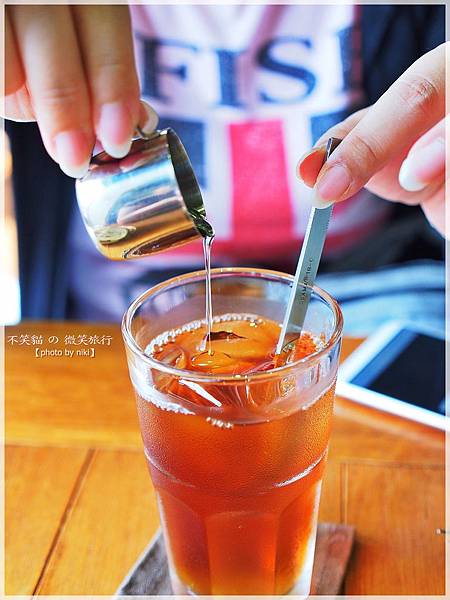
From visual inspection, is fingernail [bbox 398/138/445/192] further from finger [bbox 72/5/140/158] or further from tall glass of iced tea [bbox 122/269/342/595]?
finger [bbox 72/5/140/158]

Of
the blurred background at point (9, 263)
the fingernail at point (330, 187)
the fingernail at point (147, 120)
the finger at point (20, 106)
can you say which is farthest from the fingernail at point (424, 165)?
the blurred background at point (9, 263)

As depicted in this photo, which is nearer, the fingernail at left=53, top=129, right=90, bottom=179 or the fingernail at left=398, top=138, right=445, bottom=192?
the fingernail at left=53, top=129, right=90, bottom=179

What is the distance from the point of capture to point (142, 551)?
0.69 m

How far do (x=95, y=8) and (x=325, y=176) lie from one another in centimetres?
25

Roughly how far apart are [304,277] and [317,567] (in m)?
0.28

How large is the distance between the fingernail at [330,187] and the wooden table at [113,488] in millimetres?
328

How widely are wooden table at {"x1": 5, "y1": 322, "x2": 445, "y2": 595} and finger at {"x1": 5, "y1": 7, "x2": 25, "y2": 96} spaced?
0.38m

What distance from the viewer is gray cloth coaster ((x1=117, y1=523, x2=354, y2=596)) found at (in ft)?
2.13

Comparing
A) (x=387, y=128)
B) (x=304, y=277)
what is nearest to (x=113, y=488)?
(x=304, y=277)

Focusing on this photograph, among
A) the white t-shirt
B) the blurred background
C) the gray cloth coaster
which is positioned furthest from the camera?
the blurred background

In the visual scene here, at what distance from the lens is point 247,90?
48.8 inches

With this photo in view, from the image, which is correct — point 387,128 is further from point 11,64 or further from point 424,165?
point 11,64

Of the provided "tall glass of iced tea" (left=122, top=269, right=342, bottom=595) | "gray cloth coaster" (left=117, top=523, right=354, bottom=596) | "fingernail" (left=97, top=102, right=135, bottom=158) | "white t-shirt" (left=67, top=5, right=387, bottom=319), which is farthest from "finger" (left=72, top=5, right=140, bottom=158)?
"white t-shirt" (left=67, top=5, right=387, bottom=319)

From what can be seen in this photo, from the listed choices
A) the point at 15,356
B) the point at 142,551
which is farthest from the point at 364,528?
the point at 15,356
